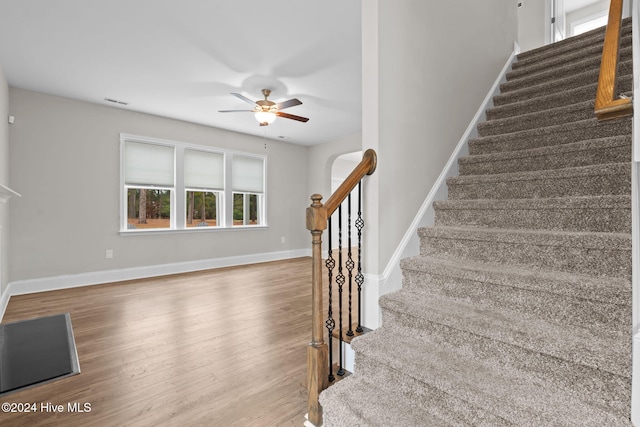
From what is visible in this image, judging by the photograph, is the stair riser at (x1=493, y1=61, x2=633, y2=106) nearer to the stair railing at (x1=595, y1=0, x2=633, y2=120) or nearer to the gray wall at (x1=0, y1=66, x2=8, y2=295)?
the stair railing at (x1=595, y1=0, x2=633, y2=120)

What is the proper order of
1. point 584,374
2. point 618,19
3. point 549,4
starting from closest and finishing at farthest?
point 584,374, point 618,19, point 549,4

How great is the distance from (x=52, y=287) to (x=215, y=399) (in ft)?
12.5

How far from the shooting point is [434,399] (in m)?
1.31

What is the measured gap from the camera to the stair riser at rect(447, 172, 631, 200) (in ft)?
5.80

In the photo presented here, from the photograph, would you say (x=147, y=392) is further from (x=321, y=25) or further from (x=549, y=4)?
(x=549, y=4)

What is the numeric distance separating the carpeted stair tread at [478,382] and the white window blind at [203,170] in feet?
15.8

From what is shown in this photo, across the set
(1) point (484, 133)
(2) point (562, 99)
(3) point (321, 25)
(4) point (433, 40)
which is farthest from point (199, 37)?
(2) point (562, 99)

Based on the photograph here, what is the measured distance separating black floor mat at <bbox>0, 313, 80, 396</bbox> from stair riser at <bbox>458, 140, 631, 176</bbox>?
333 cm

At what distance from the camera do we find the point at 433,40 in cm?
241

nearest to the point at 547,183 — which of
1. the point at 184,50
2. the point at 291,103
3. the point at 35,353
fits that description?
the point at 291,103

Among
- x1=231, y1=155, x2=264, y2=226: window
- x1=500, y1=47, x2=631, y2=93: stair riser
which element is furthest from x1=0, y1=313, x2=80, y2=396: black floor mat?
x1=500, y1=47, x2=631, y2=93: stair riser

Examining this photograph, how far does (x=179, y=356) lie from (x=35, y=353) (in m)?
1.13

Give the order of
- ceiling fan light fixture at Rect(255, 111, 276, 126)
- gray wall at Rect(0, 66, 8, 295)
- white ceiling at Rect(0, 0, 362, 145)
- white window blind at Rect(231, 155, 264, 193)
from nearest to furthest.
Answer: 1. white ceiling at Rect(0, 0, 362, 145)
2. gray wall at Rect(0, 66, 8, 295)
3. ceiling fan light fixture at Rect(255, 111, 276, 126)
4. white window blind at Rect(231, 155, 264, 193)

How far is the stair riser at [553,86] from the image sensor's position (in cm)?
245
